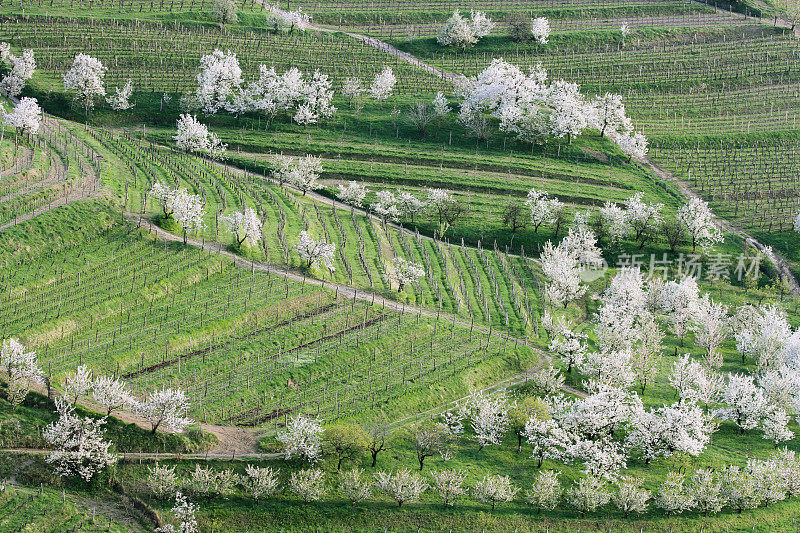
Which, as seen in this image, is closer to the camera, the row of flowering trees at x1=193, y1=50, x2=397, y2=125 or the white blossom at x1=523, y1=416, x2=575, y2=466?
the white blossom at x1=523, y1=416, x2=575, y2=466

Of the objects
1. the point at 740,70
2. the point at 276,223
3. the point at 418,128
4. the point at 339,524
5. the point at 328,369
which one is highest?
the point at 740,70

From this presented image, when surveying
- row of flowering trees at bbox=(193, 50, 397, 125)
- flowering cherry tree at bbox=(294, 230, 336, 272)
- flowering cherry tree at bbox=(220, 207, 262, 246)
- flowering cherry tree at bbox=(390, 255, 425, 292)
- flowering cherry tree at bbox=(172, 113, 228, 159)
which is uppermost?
row of flowering trees at bbox=(193, 50, 397, 125)

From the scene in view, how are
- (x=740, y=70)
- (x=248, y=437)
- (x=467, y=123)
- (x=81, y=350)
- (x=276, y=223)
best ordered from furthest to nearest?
1. (x=740, y=70)
2. (x=467, y=123)
3. (x=276, y=223)
4. (x=81, y=350)
5. (x=248, y=437)

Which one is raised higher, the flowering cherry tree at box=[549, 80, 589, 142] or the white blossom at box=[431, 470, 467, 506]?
the flowering cherry tree at box=[549, 80, 589, 142]

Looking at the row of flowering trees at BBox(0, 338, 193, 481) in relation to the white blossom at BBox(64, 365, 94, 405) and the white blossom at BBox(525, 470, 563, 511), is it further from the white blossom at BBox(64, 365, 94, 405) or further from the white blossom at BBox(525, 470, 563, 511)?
the white blossom at BBox(525, 470, 563, 511)

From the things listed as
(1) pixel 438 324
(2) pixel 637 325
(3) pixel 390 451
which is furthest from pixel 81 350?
(2) pixel 637 325

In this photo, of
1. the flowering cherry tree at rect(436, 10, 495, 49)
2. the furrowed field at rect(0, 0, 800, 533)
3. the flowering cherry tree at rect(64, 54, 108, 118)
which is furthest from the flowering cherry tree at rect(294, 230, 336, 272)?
the flowering cherry tree at rect(436, 10, 495, 49)

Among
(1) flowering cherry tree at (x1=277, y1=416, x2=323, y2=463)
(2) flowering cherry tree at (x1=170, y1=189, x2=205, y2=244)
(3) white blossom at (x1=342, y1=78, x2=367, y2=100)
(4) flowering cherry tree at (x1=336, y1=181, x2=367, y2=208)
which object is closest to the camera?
(1) flowering cherry tree at (x1=277, y1=416, x2=323, y2=463)

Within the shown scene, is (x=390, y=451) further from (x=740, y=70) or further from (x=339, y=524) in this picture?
(x=740, y=70)

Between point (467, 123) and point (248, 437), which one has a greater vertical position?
point (467, 123)
